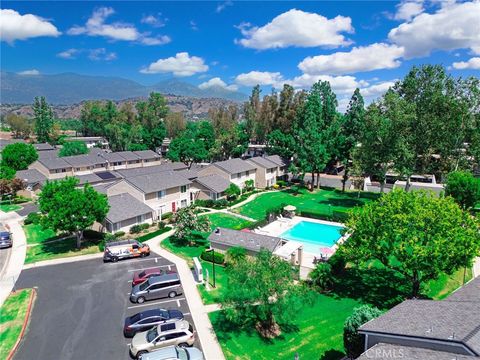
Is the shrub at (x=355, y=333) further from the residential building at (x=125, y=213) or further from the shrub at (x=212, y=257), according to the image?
the residential building at (x=125, y=213)

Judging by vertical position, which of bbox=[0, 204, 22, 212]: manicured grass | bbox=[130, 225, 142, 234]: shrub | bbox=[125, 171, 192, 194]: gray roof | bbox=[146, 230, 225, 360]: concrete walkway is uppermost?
bbox=[125, 171, 192, 194]: gray roof

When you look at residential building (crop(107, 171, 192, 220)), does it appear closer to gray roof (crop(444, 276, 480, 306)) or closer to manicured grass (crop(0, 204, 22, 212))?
manicured grass (crop(0, 204, 22, 212))

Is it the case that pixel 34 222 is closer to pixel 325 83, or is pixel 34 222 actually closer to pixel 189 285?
pixel 189 285

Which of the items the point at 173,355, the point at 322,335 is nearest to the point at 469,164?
the point at 322,335

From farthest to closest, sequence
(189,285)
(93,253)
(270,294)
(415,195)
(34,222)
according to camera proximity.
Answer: (34,222)
(93,253)
(189,285)
(415,195)
(270,294)

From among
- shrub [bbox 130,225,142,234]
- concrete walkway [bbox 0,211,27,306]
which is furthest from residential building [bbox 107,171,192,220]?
concrete walkway [bbox 0,211,27,306]

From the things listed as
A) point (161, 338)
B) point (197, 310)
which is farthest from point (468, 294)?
point (161, 338)
